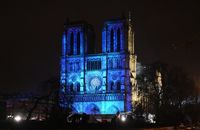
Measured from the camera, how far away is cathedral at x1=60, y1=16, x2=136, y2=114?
12156 cm

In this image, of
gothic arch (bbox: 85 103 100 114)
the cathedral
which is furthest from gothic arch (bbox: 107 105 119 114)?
gothic arch (bbox: 85 103 100 114)

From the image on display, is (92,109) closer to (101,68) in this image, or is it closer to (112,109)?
(112,109)

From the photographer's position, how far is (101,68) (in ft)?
412

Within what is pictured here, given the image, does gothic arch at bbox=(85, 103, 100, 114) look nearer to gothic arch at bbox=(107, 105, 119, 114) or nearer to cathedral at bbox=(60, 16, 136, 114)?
cathedral at bbox=(60, 16, 136, 114)

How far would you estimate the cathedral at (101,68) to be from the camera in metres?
122

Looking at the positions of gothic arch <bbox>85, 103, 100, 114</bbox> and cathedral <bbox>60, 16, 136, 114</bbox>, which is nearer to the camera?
cathedral <bbox>60, 16, 136, 114</bbox>

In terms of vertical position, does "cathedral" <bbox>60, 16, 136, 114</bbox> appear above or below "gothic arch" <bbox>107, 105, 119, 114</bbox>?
above

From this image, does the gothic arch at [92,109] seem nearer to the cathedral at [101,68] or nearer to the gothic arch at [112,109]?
the cathedral at [101,68]

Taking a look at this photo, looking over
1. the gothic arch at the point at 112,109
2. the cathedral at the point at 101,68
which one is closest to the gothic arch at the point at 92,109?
the cathedral at the point at 101,68

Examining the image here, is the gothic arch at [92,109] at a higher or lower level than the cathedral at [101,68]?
lower

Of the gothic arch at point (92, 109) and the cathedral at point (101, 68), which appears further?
the gothic arch at point (92, 109)

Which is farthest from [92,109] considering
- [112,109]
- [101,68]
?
[101,68]

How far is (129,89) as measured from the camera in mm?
121062

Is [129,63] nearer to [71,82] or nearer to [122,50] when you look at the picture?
[122,50]
